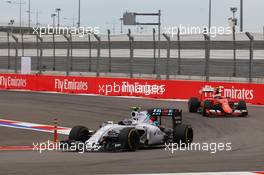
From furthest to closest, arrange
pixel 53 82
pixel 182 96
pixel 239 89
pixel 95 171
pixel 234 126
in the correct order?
1. pixel 53 82
2. pixel 182 96
3. pixel 239 89
4. pixel 234 126
5. pixel 95 171

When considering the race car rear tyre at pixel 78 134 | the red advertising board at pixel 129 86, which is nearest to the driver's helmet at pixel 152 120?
the race car rear tyre at pixel 78 134

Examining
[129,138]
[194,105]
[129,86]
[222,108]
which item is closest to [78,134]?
[129,138]

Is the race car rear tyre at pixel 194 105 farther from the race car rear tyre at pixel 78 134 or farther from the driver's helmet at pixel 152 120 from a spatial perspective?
the race car rear tyre at pixel 78 134

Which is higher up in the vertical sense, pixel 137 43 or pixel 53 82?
pixel 137 43

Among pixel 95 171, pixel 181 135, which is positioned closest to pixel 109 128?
pixel 181 135

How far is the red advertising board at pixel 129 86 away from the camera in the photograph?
92.3 feet

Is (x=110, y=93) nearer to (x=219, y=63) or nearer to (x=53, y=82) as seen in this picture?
(x=53, y=82)

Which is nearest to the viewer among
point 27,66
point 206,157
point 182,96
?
point 206,157

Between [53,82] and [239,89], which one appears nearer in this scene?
[239,89]

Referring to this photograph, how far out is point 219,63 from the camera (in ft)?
119

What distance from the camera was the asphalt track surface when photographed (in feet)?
32.6

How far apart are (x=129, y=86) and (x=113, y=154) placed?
19804mm

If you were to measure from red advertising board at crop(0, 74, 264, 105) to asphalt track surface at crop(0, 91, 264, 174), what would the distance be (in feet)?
6.34

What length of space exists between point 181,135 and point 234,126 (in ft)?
18.0
